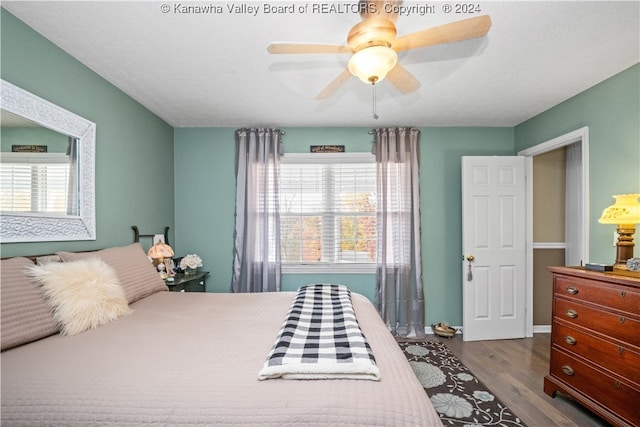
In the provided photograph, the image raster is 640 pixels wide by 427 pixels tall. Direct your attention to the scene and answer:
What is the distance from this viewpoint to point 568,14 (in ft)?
5.59

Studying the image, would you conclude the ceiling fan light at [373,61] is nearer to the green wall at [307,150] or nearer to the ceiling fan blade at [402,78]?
the ceiling fan blade at [402,78]

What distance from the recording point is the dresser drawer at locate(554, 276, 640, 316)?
177 cm

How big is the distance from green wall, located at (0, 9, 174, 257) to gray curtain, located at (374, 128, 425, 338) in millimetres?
2594

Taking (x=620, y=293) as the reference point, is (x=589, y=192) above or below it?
above

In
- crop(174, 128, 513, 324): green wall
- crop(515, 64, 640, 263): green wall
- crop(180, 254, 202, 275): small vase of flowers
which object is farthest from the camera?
crop(174, 128, 513, 324): green wall

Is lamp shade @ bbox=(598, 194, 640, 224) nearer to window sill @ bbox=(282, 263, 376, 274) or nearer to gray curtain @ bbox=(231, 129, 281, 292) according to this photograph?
window sill @ bbox=(282, 263, 376, 274)

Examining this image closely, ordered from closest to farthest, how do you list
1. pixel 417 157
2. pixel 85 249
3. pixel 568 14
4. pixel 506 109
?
pixel 568 14 → pixel 85 249 → pixel 506 109 → pixel 417 157

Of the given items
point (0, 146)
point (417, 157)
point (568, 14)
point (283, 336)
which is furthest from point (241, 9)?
point (417, 157)

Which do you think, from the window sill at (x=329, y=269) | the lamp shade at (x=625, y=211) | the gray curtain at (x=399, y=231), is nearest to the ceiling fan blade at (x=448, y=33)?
the lamp shade at (x=625, y=211)

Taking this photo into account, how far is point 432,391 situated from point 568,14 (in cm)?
271

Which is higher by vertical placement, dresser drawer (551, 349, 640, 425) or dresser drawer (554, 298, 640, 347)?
dresser drawer (554, 298, 640, 347)

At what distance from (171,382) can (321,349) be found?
58 centimetres

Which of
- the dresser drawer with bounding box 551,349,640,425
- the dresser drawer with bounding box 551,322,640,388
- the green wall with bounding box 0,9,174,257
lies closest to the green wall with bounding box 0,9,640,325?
the green wall with bounding box 0,9,174,257

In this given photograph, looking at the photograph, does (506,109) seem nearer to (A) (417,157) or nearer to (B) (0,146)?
(A) (417,157)
